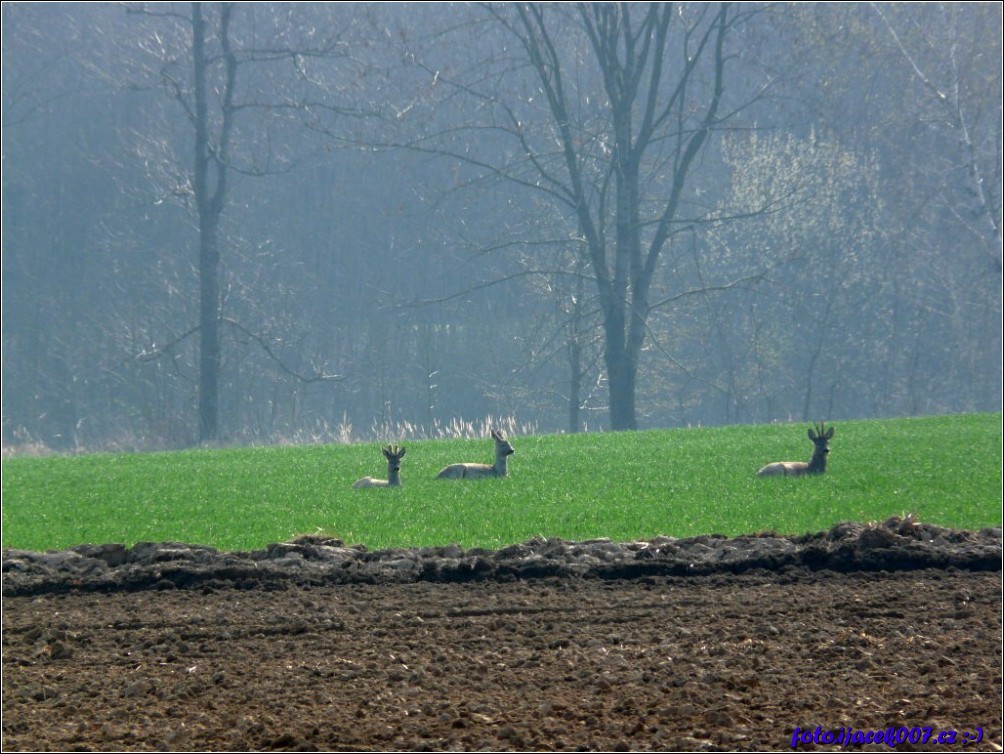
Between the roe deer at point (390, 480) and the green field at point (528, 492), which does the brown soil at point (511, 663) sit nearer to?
the green field at point (528, 492)

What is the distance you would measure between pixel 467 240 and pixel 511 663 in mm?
35150

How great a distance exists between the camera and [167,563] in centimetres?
965

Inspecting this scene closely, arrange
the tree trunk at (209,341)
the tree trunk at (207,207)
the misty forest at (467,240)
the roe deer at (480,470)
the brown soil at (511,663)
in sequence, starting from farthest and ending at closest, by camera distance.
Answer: the misty forest at (467,240)
the tree trunk at (207,207)
the tree trunk at (209,341)
the roe deer at (480,470)
the brown soil at (511,663)

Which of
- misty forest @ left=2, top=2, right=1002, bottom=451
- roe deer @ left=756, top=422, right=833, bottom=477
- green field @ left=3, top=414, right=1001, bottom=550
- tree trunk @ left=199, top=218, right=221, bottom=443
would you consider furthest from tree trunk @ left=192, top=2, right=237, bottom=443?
roe deer @ left=756, top=422, right=833, bottom=477

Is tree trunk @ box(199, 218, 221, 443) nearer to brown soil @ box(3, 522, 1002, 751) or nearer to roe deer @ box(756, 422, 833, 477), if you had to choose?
roe deer @ box(756, 422, 833, 477)

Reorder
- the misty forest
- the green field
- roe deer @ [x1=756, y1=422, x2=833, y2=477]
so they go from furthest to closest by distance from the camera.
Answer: the misty forest
roe deer @ [x1=756, y1=422, x2=833, y2=477]
the green field

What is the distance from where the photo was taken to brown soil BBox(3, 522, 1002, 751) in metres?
5.68

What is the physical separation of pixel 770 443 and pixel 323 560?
33.3 ft

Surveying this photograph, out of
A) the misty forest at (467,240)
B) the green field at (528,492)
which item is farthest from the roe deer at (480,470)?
the misty forest at (467,240)

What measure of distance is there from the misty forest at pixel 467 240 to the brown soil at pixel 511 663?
29.2m

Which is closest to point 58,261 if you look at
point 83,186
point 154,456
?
point 83,186

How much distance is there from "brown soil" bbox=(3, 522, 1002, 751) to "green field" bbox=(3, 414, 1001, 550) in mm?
2362

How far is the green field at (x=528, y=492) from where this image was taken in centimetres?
1164

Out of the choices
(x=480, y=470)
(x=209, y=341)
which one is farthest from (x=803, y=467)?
(x=209, y=341)
